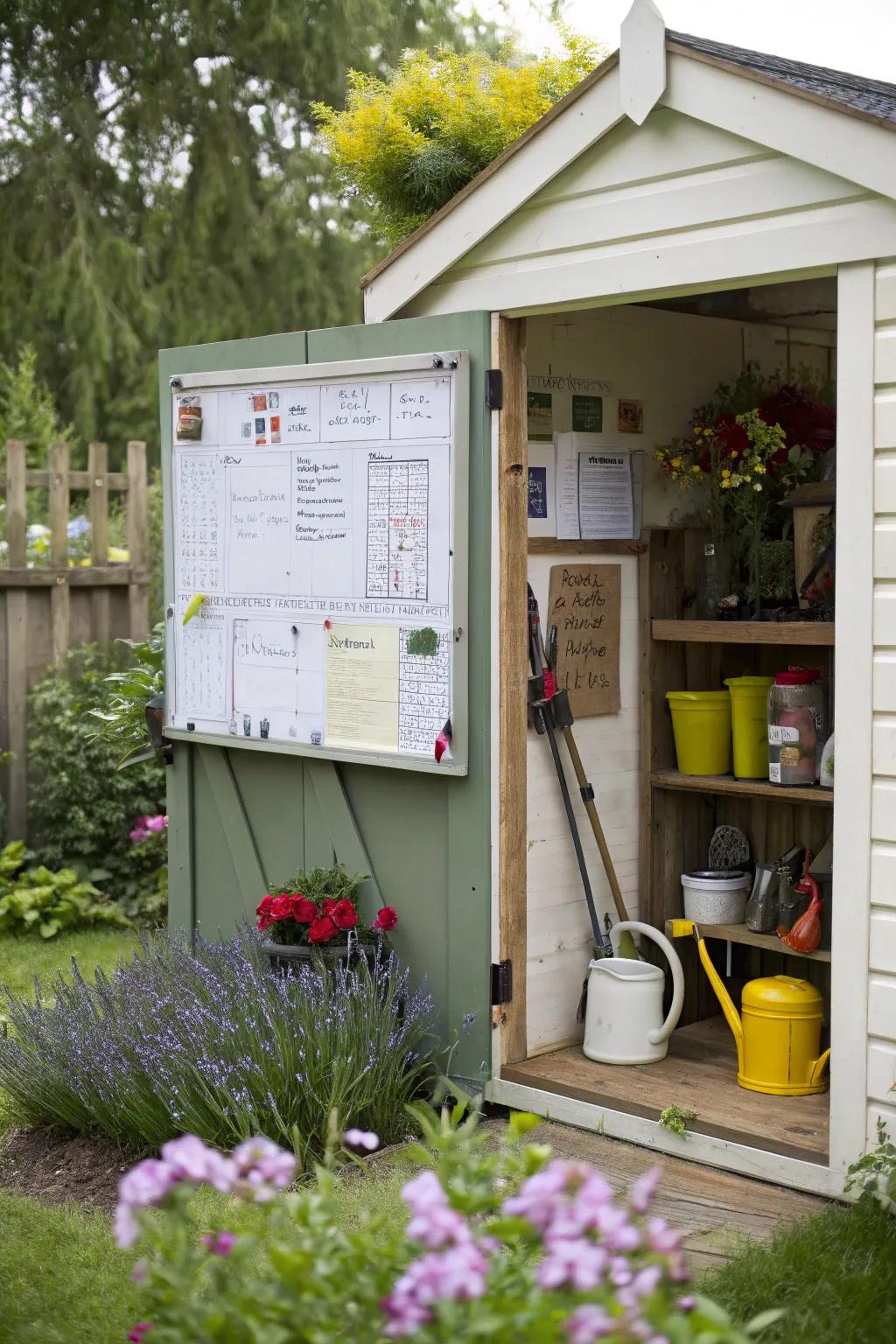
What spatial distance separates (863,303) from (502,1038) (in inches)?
92.0

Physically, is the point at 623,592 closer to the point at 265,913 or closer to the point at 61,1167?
the point at 265,913

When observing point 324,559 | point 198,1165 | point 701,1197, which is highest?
point 324,559

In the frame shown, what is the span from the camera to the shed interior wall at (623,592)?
4.74m

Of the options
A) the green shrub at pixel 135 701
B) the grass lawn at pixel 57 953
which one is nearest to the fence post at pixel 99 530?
the green shrub at pixel 135 701

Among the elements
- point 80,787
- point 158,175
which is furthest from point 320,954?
point 158,175

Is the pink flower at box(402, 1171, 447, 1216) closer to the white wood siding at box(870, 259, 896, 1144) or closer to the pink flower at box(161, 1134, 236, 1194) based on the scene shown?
the pink flower at box(161, 1134, 236, 1194)

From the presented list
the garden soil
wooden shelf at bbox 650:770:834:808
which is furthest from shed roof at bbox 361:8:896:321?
the garden soil

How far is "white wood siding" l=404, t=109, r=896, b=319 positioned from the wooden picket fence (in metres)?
3.70

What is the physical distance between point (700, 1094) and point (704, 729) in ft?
3.96

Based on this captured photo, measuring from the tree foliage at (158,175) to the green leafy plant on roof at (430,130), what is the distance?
662 cm

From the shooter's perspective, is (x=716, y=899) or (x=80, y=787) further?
(x=80, y=787)

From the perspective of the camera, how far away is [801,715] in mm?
4559

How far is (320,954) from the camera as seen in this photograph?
4582mm

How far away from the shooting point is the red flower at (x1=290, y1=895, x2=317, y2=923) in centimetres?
457
